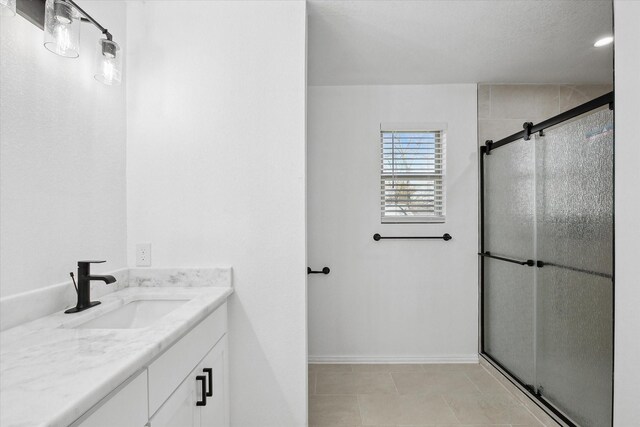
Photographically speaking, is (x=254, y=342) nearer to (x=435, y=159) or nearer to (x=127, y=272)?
(x=127, y=272)

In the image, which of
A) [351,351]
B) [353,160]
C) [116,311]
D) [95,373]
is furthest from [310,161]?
[95,373]

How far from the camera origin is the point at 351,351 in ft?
9.33

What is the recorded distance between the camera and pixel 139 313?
1.48 m

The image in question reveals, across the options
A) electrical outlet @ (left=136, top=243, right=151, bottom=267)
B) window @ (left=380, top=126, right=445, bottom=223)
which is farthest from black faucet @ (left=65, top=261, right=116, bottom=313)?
window @ (left=380, top=126, right=445, bottom=223)

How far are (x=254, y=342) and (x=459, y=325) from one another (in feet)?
6.31

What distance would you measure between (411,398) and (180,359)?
1751 mm

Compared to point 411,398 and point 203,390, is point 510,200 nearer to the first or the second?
point 411,398

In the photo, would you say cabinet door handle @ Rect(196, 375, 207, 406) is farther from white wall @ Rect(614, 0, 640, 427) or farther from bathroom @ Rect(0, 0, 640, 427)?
white wall @ Rect(614, 0, 640, 427)

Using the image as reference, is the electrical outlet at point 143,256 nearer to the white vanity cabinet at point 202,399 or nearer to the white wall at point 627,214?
the white vanity cabinet at point 202,399

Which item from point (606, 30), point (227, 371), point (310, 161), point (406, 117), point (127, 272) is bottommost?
point (227, 371)

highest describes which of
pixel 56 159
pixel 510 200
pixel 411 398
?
pixel 56 159

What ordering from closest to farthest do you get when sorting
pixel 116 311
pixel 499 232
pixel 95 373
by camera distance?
pixel 95 373 → pixel 116 311 → pixel 499 232

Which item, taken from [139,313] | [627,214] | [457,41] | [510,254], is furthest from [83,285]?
[510,254]

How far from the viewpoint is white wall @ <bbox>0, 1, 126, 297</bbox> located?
42.9 inches
